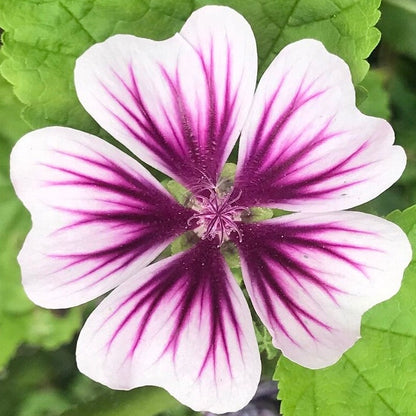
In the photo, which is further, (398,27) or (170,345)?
(398,27)

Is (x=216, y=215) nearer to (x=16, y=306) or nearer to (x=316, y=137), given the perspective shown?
(x=316, y=137)

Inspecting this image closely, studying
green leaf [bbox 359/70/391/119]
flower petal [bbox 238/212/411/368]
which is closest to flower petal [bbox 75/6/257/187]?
flower petal [bbox 238/212/411/368]

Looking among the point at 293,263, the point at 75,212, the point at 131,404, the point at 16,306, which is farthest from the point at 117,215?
the point at 16,306

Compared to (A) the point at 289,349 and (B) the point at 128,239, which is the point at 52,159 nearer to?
(B) the point at 128,239

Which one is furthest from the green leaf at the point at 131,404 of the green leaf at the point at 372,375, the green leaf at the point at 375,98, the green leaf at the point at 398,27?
the green leaf at the point at 398,27

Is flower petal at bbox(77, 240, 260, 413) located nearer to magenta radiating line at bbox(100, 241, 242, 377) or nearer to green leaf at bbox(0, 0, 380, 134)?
magenta radiating line at bbox(100, 241, 242, 377)

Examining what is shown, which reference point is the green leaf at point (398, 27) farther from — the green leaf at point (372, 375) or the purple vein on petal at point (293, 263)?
the purple vein on petal at point (293, 263)
